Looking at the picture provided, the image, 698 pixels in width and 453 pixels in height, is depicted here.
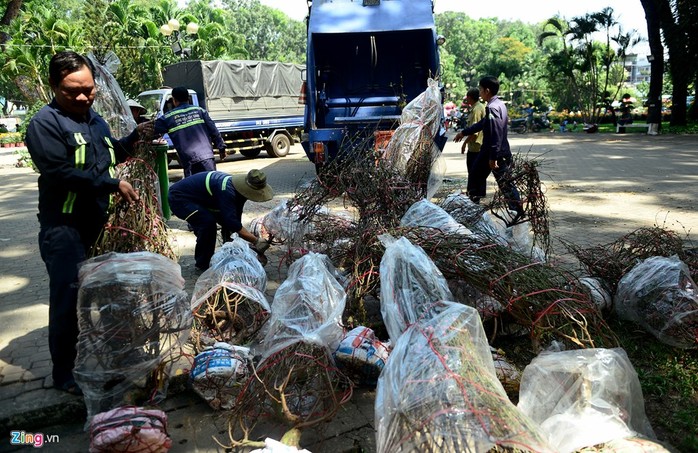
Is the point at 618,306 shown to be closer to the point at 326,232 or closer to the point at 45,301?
the point at 326,232

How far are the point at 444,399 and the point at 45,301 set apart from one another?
3.52 meters

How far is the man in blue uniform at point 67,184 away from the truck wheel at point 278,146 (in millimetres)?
12102

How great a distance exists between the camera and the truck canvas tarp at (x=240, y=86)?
14193 mm

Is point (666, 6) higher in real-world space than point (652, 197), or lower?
higher

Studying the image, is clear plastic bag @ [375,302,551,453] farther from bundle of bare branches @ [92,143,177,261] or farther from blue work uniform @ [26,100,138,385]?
bundle of bare branches @ [92,143,177,261]

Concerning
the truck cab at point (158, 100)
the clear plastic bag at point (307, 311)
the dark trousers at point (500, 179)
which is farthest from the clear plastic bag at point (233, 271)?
the truck cab at point (158, 100)

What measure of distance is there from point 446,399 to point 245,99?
46.4ft

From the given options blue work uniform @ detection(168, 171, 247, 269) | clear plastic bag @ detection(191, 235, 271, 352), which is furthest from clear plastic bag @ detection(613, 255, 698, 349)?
blue work uniform @ detection(168, 171, 247, 269)

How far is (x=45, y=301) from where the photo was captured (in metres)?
4.07

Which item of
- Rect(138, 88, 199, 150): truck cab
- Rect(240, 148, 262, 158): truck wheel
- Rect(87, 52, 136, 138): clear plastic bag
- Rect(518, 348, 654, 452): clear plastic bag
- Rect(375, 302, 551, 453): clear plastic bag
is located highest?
Rect(138, 88, 199, 150): truck cab

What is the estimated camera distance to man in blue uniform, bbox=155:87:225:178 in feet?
19.2

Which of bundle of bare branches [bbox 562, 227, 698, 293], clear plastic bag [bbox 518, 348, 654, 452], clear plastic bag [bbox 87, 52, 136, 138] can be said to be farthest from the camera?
clear plastic bag [bbox 87, 52, 136, 138]

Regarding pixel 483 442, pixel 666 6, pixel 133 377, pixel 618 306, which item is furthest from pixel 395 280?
pixel 666 6

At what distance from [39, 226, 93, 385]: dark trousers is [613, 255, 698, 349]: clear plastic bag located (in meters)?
3.29
